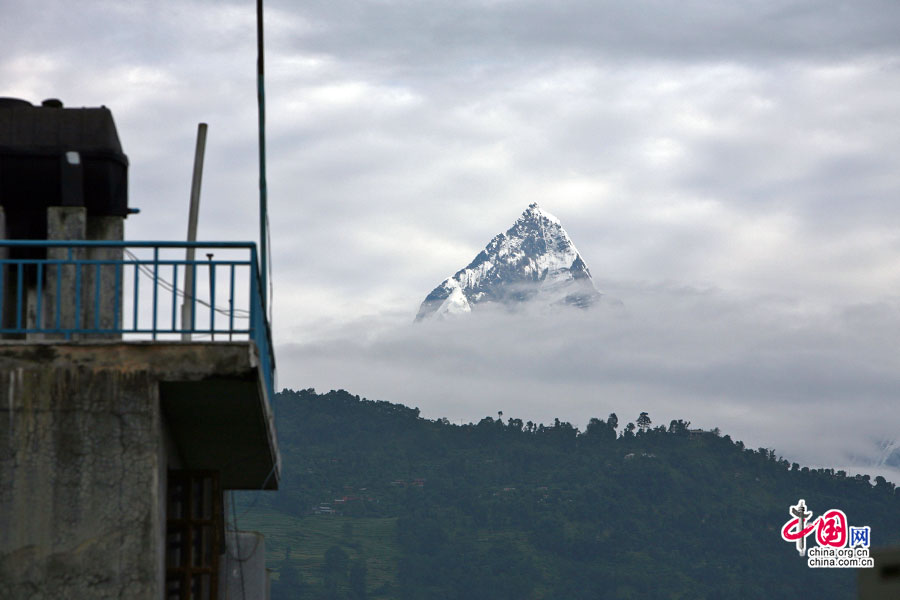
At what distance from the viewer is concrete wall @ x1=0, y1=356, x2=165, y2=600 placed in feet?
34.3

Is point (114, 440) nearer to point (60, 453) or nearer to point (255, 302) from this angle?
point (60, 453)

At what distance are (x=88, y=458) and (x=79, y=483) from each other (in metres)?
0.21

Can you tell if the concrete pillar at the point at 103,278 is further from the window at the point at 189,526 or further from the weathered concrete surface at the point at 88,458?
the weathered concrete surface at the point at 88,458

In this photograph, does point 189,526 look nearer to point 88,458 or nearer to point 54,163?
point 88,458

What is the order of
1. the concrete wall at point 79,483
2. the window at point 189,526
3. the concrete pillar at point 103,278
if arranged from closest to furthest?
the concrete wall at point 79,483 → the window at point 189,526 → the concrete pillar at point 103,278

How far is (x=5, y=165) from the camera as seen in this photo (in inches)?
587

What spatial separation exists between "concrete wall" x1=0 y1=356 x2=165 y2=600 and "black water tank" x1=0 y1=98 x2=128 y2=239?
466 centimetres

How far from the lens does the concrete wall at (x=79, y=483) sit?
10.5 metres

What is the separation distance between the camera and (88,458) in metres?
10.7

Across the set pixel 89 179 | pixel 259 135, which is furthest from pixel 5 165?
pixel 259 135

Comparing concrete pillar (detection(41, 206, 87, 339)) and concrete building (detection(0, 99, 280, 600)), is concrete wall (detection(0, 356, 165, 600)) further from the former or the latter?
concrete pillar (detection(41, 206, 87, 339))

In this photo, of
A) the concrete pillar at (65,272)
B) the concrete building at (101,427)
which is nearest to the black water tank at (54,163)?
the concrete pillar at (65,272)

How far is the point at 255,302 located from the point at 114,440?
5.71 feet

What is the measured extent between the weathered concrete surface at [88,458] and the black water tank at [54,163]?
Answer: 4559 mm
